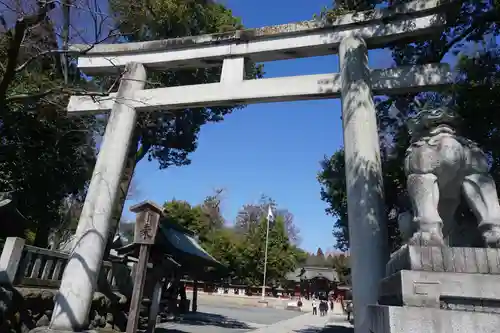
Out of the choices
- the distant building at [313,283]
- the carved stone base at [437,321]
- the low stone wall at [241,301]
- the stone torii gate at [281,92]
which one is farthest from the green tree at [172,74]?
the distant building at [313,283]

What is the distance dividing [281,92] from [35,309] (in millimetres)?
5744

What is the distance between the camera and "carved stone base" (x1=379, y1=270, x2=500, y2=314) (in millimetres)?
2525

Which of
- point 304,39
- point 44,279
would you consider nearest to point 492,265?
point 304,39

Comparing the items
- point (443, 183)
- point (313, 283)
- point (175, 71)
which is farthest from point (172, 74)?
point (313, 283)

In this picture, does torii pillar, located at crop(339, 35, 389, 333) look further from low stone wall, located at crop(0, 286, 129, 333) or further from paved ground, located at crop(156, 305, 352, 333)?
paved ground, located at crop(156, 305, 352, 333)

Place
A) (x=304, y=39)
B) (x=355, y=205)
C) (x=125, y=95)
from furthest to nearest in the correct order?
1. (x=125, y=95)
2. (x=304, y=39)
3. (x=355, y=205)

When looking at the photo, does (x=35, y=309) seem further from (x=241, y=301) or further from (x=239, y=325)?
(x=241, y=301)

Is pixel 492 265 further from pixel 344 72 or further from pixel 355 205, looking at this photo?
pixel 344 72

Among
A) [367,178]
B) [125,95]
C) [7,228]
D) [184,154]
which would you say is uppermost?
[184,154]

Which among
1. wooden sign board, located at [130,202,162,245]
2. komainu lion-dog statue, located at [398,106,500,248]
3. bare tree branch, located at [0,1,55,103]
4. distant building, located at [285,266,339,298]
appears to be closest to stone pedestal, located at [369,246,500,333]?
komainu lion-dog statue, located at [398,106,500,248]

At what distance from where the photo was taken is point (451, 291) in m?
2.55

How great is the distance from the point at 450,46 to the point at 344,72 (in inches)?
100

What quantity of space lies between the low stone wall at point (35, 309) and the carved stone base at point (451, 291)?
556 cm

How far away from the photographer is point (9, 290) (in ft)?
17.9
